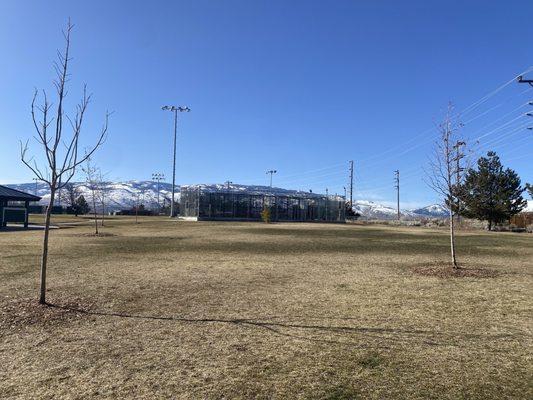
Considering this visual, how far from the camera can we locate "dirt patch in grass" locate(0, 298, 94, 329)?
722cm

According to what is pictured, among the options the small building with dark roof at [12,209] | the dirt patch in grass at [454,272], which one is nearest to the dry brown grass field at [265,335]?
the dirt patch in grass at [454,272]

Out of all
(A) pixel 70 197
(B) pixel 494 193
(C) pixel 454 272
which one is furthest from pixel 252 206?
(C) pixel 454 272

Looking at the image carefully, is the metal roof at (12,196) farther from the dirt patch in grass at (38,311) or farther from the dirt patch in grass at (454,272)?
the dirt patch in grass at (454,272)

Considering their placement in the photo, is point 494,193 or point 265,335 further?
point 494,193

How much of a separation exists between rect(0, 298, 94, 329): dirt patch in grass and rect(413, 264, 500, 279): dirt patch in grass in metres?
8.85

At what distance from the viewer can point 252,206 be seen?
7312 centimetres

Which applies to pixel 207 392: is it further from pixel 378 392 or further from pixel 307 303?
pixel 307 303

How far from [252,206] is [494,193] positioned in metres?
35.2

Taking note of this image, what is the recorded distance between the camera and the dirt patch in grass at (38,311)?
7.22 meters

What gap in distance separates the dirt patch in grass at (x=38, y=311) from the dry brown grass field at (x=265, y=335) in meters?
0.03

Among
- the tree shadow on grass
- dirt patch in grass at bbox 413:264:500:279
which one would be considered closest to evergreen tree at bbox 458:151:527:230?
dirt patch in grass at bbox 413:264:500:279

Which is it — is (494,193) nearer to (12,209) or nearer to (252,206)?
(252,206)

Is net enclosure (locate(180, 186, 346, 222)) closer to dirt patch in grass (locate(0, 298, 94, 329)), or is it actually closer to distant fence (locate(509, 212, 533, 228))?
distant fence (locate(509, 212, 533, 228))

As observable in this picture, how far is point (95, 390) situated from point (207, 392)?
113 cm
